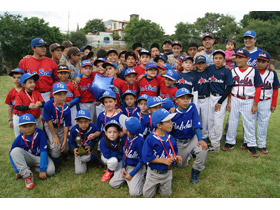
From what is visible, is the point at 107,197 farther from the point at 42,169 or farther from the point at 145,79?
the point at 145,79

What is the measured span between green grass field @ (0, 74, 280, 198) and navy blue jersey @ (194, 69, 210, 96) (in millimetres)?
1655

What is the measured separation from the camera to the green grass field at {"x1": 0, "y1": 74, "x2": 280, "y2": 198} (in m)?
3.55

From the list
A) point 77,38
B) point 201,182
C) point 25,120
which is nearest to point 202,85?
point 201,182

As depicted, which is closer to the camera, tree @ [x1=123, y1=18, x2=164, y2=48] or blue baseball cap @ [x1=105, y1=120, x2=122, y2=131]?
blue baseball cap @ [x1=105, y1=120, x2=122, y2=131]

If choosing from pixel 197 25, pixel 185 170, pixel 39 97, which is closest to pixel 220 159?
pixel 185 170

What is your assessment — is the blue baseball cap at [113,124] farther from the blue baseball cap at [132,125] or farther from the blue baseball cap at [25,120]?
the blue baseball cap at [25,120]

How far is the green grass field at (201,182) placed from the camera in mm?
3549

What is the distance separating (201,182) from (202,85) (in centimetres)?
254

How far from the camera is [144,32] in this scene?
58312mm

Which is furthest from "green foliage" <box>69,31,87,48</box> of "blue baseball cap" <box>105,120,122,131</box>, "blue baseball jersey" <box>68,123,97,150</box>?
"blue baseball cap" <box>105,120,122,131</box>

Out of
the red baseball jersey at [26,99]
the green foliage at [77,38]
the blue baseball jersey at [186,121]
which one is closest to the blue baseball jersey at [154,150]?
the blue baseball jersey at [186,121]

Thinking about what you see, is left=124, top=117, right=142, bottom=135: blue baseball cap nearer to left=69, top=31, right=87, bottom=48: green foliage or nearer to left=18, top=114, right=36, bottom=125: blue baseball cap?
left=18, top=114, right=36, bottom=125: blue baseball cap

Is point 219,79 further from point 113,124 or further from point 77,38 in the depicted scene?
point 77,38

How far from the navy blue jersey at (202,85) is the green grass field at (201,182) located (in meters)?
1.65
